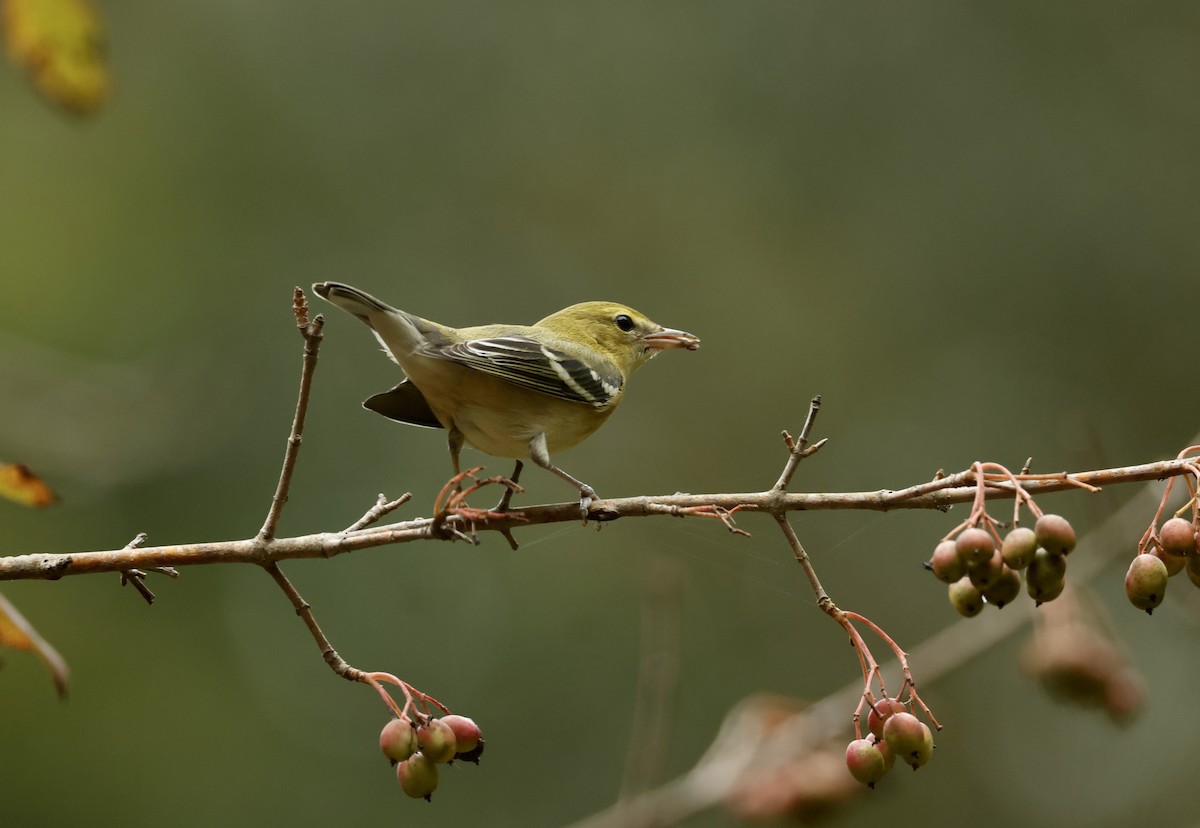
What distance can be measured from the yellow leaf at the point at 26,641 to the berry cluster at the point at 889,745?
4.80 feet

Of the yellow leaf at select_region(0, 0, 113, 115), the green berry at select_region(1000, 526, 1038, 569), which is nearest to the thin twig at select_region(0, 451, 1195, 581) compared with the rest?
the green berry at select_region(1000, 526, 1038, 569)

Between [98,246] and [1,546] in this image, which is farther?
[98,246]

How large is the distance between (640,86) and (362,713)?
9.11m

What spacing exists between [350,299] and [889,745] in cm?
201

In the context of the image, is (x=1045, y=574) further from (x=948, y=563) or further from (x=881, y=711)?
(x=881, y=711)

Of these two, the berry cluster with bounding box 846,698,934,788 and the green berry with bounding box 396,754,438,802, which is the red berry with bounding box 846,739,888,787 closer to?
the berry cluster with bounding box 846,698,934,788

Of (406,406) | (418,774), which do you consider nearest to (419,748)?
(418,774)

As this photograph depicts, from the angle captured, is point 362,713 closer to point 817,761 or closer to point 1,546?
point 1,546

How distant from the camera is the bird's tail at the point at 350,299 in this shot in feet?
10.3

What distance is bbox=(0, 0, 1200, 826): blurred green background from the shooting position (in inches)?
393

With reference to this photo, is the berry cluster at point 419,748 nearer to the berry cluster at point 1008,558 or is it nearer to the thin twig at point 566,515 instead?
the thin twig at point 566,515

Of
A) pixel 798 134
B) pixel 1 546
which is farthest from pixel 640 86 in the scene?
pixel 1 546

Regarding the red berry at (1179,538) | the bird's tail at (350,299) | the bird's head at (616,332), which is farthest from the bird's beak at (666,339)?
the red berry at (1179,538)

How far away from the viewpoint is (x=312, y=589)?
9773mm
